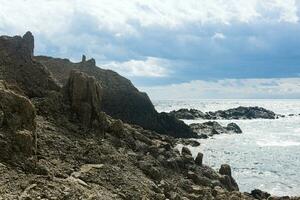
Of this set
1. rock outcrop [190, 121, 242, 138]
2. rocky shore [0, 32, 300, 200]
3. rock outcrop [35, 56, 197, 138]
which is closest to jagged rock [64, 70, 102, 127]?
rocky shore [0, 32, 300, 200]

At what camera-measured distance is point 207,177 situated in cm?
4994

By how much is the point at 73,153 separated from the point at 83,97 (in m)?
9.69

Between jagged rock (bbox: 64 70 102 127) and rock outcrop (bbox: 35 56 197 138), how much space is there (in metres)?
75.6

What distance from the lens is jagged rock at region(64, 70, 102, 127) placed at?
4562 cm

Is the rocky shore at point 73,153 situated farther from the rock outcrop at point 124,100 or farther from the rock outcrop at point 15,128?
the rock outcrop at point 124,100

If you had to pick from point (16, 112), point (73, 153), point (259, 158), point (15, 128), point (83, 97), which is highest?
point (83, 97)

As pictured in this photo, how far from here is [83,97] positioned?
47031mm

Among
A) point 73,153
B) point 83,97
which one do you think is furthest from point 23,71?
point 73,153

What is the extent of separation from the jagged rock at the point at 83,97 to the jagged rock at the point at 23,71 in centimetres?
278

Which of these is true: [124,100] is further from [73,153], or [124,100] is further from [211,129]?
[73,153]

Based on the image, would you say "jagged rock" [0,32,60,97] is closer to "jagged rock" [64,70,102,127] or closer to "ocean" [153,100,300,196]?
"jagged rock" [64,70,102,127]

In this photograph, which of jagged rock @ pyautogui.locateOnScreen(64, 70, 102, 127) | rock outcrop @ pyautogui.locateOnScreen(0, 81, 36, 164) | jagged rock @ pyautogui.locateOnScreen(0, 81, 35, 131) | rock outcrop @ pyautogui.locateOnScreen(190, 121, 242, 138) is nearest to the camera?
rock outcrop @ pyautogui.locateOnScreen(0, 81, 36, 164)

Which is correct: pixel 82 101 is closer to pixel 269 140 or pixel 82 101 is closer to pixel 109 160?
pixel 109 160

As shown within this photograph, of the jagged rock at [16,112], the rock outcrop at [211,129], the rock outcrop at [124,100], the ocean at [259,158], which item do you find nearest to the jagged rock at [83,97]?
the jagged rock at [16,112]
